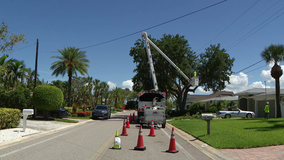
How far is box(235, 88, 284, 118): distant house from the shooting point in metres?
32.0

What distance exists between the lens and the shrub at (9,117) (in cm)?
1343

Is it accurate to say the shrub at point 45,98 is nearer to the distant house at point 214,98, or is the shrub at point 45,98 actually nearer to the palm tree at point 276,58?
the palm tree at point 276,58

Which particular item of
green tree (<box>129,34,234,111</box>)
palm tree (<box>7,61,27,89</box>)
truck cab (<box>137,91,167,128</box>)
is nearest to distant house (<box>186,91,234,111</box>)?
green tree (<box>129,34,234,111</box>)

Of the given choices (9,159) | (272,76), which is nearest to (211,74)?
(272,76)

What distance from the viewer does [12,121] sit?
14328 mm

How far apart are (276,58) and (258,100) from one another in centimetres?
1139

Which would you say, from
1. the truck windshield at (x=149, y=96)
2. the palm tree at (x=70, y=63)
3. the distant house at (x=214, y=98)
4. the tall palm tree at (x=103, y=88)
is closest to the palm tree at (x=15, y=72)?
the palm tree at (x=70, y=63)

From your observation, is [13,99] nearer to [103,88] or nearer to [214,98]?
[103,88]

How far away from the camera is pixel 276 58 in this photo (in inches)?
1010

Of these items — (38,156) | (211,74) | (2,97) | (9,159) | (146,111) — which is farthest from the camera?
(211,74)

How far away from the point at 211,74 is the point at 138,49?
36.4 ft

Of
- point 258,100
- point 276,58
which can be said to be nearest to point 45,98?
point 276,58

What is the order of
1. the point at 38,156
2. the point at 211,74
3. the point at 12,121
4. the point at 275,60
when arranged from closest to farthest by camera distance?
the point at 38,156 → the point at 12,121 → the point at 275,60 → the point at 211,74

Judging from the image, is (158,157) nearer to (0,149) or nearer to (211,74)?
(0,149)
